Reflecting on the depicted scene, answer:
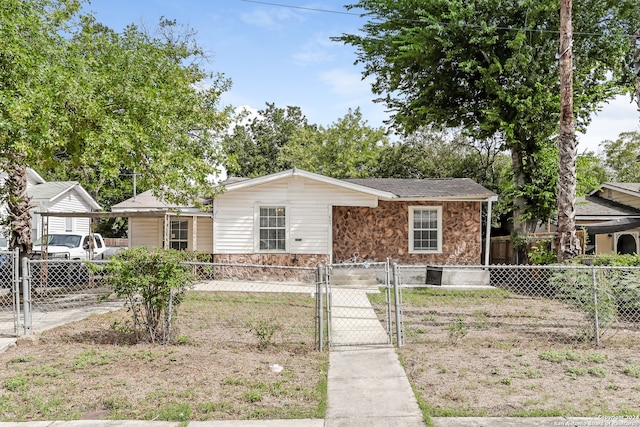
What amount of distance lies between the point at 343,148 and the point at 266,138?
31.1ft

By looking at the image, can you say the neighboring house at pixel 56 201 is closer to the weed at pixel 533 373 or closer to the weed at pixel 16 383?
the weed at pixel 16 383

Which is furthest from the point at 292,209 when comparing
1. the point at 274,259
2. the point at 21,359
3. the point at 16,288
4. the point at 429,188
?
the point at 21,359

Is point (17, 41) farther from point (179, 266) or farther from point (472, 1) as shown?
point (472, 1)

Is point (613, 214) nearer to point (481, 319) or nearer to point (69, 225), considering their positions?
point (481, 319)

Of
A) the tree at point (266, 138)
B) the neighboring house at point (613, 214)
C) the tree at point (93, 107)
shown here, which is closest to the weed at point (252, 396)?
the tree at point (93, 107)

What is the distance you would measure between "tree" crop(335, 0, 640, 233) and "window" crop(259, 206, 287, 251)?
8.11 meters

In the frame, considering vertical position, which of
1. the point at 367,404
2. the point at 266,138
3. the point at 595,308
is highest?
the point at 266,138

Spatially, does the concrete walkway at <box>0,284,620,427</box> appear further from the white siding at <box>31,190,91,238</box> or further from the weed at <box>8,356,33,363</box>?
the white siding at <box>31,190,91,238</box>

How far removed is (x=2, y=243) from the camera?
890 inches

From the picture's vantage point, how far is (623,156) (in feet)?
129

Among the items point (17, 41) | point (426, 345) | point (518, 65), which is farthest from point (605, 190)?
point (17, 41)

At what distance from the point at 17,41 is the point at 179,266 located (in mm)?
5494

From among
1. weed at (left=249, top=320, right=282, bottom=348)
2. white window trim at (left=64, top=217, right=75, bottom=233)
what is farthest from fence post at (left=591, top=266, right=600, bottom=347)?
white window trim at (left=64, top=217, right=75, bottom=233)

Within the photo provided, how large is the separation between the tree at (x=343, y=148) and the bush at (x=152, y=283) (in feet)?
90.6
